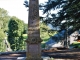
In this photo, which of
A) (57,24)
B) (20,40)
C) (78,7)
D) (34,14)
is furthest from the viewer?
(20,40)

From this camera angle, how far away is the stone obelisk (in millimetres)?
10375

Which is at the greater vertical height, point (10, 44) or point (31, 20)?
point (31, 20)

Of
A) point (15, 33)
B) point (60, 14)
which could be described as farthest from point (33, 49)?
point (15, 33)

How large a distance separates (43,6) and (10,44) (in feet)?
39.8

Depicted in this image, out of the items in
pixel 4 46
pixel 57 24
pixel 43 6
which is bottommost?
pixel 4 46

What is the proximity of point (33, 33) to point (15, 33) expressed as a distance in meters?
16.2

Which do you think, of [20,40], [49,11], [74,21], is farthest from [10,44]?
[74,21]

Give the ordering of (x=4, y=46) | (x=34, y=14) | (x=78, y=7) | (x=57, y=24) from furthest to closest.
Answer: (x=4, y=46) < (x=57, y=24) < (x=78, y=7) < (x=34, y=14)

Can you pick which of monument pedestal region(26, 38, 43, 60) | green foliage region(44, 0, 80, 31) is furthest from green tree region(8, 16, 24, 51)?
monument pedestal region(26, 38, 43, 60)

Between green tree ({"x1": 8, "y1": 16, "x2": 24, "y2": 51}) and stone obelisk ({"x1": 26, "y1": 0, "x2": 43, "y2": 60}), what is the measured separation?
51.1ft

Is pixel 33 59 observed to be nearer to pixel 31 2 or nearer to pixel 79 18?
pixel 31 2

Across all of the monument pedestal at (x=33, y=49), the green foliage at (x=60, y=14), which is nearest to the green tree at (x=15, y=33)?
the green foliage at (x=60, y=14)

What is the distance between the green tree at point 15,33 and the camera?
2627 centimetres

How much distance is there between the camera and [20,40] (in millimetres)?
27359
